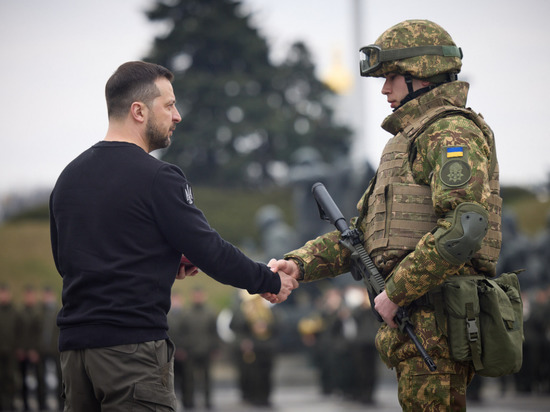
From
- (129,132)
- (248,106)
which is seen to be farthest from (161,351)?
(248,106)

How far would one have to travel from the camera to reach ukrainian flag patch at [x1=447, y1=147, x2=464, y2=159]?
3504mm

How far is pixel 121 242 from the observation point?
3.16 meters

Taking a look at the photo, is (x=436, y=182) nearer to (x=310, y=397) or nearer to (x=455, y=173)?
(x=455, y=173)

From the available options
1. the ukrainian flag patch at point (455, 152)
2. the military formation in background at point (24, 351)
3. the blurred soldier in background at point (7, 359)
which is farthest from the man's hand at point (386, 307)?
the blurred soldier in background at point (7, 359)

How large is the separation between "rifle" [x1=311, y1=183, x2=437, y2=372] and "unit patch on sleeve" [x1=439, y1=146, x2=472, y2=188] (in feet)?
1.84

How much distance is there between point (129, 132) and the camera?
134 inches

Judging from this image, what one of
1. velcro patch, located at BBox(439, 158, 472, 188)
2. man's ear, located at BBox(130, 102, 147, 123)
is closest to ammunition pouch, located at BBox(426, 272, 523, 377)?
velcro patch, located at BBox(439, 158, 472, 188)

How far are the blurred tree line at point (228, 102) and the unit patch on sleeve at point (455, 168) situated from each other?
36.3 m

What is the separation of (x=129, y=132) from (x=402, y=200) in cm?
125

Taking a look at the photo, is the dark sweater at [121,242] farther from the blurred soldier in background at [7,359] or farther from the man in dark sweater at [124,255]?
the blurred soldier in background at [7,359]

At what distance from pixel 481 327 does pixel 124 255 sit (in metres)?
1.58

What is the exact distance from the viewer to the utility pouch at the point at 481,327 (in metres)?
3.52

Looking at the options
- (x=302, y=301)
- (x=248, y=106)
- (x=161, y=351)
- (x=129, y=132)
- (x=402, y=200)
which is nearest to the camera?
(x=161, y=351)

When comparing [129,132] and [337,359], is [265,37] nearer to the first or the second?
[337,359]
